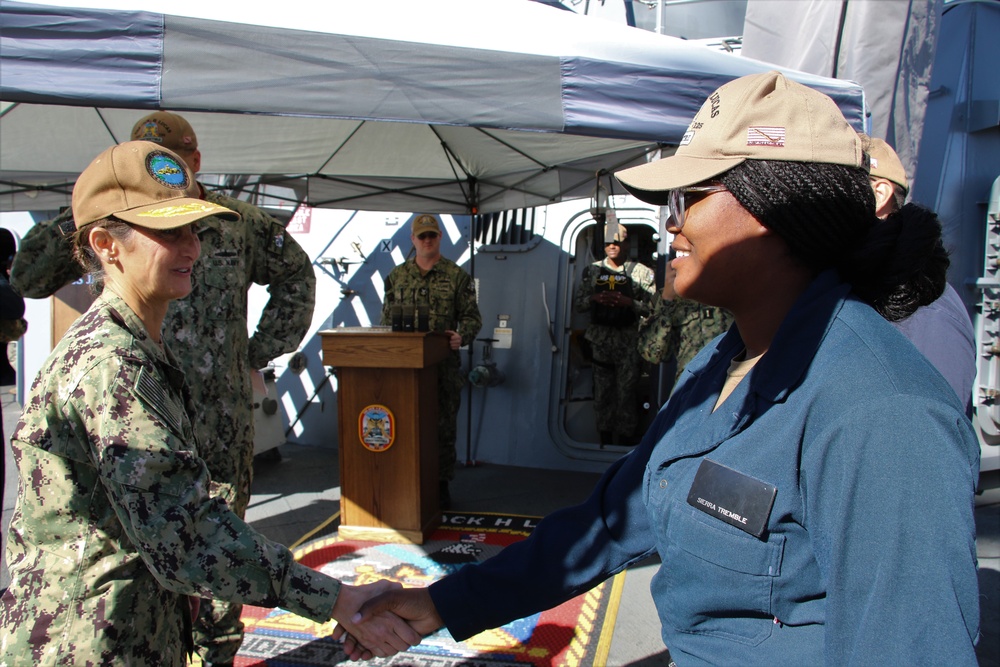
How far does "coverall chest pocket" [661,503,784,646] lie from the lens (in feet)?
3.34

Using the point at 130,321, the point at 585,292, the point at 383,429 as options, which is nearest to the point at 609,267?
the point at 585,292

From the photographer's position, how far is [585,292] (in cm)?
680

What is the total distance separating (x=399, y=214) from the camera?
24.2 ft

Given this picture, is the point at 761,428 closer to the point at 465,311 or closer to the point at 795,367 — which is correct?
the point at 795,367

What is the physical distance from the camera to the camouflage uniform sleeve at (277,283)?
3256 mm

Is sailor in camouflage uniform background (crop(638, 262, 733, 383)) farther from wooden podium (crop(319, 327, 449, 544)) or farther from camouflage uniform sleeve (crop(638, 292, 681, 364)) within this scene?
A: wooden podium (crop(319, 327, 449, 544))

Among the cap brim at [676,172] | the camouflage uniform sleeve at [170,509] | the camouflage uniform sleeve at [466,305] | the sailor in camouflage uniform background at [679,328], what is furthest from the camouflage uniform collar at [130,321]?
the sailor in camouflage uniform background at [679,328]

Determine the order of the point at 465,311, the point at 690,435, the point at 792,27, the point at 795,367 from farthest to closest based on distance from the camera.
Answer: the point at 465,311
the point at 792,27
the point at 690,435
the point at 795,367

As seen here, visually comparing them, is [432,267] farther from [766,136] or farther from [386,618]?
[766,136]

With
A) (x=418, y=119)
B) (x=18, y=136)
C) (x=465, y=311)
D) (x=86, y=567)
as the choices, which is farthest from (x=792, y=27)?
(x=18, y=136)

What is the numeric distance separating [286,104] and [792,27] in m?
3.21

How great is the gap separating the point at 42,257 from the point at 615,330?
504 cm

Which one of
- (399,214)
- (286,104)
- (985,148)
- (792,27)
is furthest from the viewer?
(399,214)

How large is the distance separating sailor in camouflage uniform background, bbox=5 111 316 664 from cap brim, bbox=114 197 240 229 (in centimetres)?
113
